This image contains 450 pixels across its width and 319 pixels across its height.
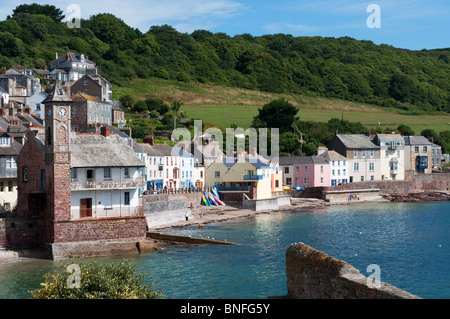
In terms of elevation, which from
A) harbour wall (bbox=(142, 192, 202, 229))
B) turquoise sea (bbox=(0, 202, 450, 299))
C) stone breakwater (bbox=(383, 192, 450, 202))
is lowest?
turquoise sea (bbox=(0, 202, 450, 299))

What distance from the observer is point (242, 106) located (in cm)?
14500

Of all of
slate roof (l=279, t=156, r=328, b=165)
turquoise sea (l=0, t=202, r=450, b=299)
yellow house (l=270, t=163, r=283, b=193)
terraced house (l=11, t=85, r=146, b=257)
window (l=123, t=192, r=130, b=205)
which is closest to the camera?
turquoise sea (l=0, t=202, r=450, b=299)

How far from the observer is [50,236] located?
1629 inches

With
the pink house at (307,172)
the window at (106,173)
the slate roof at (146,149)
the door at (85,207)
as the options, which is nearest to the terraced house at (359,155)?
the pink house at (307,172)

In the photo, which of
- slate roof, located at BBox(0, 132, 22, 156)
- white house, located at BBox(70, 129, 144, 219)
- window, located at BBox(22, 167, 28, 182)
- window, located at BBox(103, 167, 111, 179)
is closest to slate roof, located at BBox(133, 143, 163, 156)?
slate roof, located at BBox(0, 132, 22, 156)

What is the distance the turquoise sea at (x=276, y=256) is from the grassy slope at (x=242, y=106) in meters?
55.2

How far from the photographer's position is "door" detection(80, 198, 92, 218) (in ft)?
142

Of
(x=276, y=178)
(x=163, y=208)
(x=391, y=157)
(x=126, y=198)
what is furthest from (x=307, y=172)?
(x=126, y=198)

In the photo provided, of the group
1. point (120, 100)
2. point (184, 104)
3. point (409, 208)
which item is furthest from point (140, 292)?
point (184, 104)

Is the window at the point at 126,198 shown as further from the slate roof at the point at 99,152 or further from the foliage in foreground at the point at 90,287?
the foliage in foreground at the point at 90,287

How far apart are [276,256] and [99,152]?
610 inches

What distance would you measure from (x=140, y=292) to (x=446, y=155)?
124m

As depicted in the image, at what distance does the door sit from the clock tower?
1699 millimetres

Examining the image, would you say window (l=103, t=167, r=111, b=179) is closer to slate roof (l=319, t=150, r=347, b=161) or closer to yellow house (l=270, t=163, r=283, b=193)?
yellow house (l=270, t=163, r=283, b=193)
